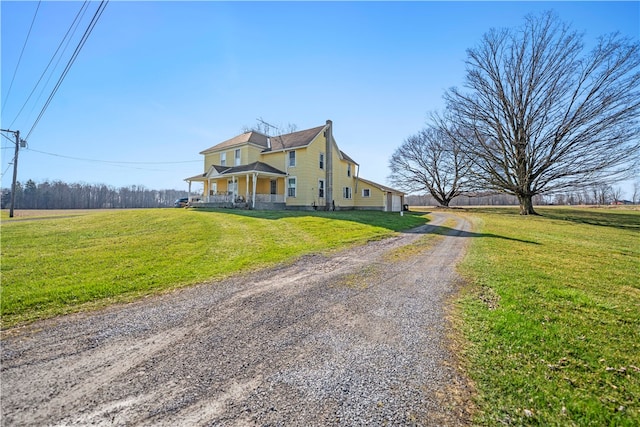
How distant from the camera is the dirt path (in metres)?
2.16

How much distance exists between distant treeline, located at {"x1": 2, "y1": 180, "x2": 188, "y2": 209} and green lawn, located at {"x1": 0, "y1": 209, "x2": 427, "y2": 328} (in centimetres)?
6877

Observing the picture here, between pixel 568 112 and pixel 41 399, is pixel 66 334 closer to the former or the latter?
pixel 41 399

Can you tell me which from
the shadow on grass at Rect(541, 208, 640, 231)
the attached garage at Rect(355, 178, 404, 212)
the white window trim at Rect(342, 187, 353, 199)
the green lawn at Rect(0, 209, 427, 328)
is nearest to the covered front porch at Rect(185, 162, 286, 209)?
the white window trim at Rect(342, 187, 353, 199)

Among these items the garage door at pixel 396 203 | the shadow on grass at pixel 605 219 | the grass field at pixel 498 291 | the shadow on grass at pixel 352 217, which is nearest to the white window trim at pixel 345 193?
the garage door at pixel 396 203

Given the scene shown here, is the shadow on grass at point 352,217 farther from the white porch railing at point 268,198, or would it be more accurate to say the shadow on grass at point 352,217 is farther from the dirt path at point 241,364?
the dirt path at point 241,364

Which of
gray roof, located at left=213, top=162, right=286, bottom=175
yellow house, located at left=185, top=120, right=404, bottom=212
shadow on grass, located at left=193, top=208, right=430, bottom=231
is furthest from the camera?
yellow house, located at left=185, top=120, right=404, bottom=212

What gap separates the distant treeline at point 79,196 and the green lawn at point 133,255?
68771mm

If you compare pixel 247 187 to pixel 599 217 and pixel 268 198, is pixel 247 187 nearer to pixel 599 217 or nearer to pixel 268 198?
pixel 268 198

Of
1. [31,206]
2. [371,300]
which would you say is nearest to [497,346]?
[371,300]

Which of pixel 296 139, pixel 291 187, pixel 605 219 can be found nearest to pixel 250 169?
pixel 291 187

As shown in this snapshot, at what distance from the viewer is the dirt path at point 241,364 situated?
2160 mm

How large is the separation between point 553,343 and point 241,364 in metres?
3.83

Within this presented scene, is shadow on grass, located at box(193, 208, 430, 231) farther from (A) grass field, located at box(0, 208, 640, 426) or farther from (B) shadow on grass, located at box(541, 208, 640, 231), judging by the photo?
(B) shadow on grass, located at box(541, 208, 640, 231)

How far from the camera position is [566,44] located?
22047 mm
